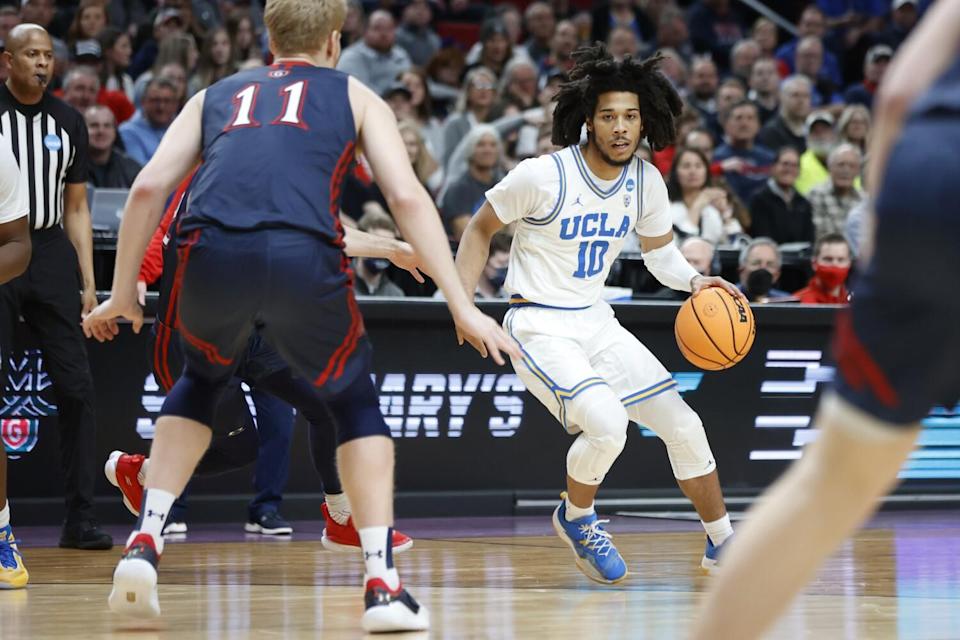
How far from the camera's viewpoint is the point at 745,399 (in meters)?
8.78

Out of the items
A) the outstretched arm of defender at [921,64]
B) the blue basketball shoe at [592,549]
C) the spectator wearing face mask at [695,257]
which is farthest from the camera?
the spectator wearing face mask at [695,257]

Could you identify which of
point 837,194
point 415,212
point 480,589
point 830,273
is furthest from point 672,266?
point 837,194

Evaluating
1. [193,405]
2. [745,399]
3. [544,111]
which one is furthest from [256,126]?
[544,111]

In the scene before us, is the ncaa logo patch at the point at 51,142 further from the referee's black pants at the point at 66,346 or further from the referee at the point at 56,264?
the referee's black pants at the point at 66,346

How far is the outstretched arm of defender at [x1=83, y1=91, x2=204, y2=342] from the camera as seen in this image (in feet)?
14.3

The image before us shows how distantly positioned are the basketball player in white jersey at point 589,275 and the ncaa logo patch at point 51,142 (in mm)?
2278

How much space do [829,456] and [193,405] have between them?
241 centimetres

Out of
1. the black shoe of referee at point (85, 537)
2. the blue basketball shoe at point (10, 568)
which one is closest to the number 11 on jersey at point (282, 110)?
the blue basketball shoe at point (10, 568)

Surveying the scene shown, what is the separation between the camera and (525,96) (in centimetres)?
1271

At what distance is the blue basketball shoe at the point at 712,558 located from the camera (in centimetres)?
598

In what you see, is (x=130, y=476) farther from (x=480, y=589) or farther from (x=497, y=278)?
(x=497, y=278)

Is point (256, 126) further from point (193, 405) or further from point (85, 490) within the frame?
point (85, 490)

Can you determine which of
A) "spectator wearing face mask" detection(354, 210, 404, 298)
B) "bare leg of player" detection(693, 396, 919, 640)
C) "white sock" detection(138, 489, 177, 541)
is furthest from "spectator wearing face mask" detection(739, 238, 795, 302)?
"bare leg of player" detection(693, 396, 919, 640)

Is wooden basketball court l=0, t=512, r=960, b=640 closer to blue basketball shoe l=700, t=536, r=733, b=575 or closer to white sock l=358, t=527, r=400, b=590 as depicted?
blue basketball shoe l=700, t=536, r=733, b=575
